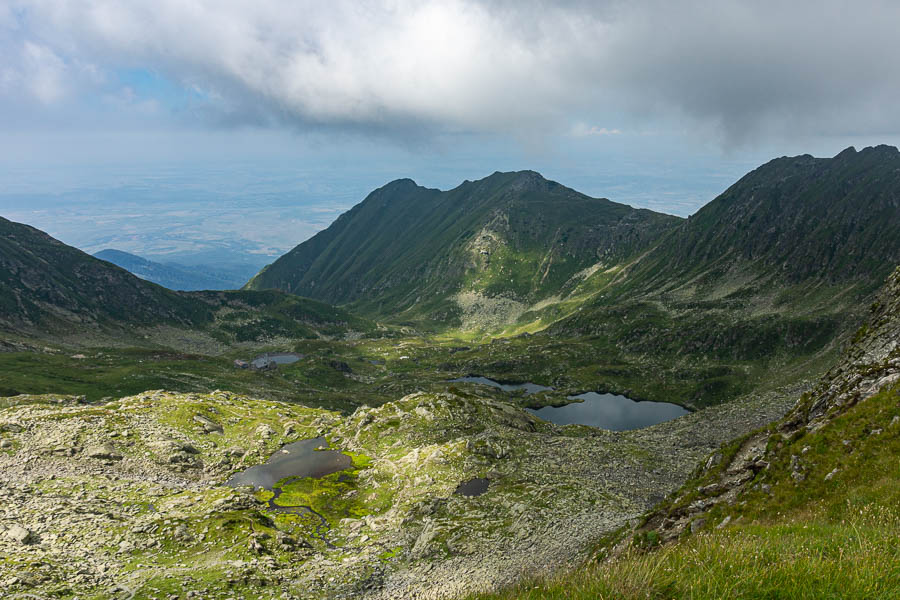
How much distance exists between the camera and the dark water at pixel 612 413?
6029 inches

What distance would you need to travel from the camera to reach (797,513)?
2570cm

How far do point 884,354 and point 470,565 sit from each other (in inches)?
1626

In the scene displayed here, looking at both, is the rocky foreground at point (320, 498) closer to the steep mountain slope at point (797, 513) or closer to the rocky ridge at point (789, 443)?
the rocky ridge at point (789, 443)

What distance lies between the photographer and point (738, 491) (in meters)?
33.5

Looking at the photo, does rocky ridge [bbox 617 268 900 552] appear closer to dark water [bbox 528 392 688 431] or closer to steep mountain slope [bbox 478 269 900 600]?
steep mountain slope [bbox 478 269 900 600]

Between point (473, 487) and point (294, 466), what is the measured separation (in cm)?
3213

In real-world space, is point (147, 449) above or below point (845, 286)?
below

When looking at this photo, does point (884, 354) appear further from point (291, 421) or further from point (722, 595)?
point (291, 421)

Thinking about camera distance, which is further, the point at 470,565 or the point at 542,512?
the point at 542,512

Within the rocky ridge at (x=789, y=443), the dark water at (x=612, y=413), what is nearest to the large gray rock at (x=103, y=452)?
the rocky ridge at (x=789, y=443)

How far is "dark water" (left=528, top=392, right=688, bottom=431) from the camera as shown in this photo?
153 meters

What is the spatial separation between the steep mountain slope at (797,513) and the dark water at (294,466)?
2055 inches

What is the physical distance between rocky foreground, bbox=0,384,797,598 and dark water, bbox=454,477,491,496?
3.82ft

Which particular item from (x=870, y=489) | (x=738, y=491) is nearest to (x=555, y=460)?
(x=738, y=491)
